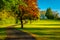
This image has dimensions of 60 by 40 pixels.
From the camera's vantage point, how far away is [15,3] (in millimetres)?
21984

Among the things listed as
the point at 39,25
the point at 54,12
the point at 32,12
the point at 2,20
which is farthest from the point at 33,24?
the point at 2,20

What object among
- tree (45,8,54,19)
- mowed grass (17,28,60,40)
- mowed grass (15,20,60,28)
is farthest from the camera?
mowed grass (15,20,60,28)

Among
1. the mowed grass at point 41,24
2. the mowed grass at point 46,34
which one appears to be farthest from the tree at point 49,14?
the mowed grass at point 41,24

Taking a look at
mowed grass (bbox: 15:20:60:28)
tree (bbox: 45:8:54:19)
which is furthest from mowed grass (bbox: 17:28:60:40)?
mowed grass (bbox: 15:20:60:28)

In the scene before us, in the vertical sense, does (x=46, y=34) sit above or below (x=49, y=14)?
below

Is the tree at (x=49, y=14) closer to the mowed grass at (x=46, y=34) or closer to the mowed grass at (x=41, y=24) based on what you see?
the mowed grass at (x=46, y=34)

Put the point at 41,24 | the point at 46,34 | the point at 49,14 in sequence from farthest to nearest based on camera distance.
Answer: the point at 41,24 < the point at 49,14 < the point at 46,34

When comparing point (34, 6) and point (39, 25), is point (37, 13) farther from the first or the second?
point (39, 25)

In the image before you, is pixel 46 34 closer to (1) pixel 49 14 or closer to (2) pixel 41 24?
(1) pixel 49 14

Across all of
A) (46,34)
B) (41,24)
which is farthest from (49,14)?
(41,24)

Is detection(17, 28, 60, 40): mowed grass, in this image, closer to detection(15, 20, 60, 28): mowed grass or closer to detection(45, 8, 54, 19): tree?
detection(45, 8, 54, 19): tree

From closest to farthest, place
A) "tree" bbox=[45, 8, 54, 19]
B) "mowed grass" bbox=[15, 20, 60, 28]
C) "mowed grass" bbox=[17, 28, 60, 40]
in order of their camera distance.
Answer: "mowed grass" bbox=[17, 28, 60, 40], "tree" bbox=[45, 8, 54, 19], "mowed grass" bbox=[15, 20, 60, 28]

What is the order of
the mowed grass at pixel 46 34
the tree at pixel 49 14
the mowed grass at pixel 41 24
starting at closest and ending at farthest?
the mowed grass at pixel 46 34, the tree at pixel 49 14, the mowed grass at pixel 41 24

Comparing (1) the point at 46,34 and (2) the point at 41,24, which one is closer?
(1) the point at 46,34
